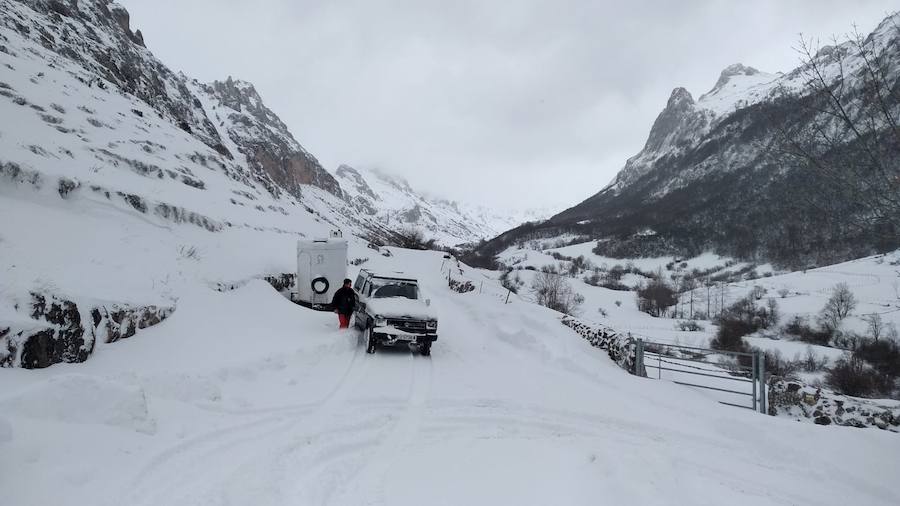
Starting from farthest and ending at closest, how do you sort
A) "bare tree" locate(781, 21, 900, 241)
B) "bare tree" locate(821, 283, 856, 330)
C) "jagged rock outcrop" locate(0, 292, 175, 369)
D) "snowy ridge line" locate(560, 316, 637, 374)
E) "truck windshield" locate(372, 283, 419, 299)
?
"bare tree" locate(821, 283, 856, 330)
"truck windshield" locate(372, 283, 419, 299)
"snowy ridge line" locate(560, 316, 637, 374)
"bare tree" locate(781, 21, 900, 241)
"jagged rock outcrop" locate(0, 292, 175, 369)

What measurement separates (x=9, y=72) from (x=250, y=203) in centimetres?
1430

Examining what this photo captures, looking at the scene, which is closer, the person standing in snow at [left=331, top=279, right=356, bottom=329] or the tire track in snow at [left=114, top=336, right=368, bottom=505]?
the tire track in snow at [left=114, top=336, right=368, bottom=505]

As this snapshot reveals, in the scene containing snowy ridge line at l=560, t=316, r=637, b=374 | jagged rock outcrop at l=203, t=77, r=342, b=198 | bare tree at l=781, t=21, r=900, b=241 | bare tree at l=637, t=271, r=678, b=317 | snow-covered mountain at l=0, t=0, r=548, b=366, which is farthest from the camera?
jagged rock outcrop at l=203, t=77, r=342, b=198

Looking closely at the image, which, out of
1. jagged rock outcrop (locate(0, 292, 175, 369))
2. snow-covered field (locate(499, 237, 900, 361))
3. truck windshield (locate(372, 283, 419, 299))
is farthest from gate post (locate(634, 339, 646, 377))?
snow-covered field (locate(499, 237, 900, 361))

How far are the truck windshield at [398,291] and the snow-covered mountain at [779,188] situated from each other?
8900 millimetres

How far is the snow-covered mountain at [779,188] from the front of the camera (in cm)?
612

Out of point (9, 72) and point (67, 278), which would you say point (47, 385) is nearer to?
point (67, 278)

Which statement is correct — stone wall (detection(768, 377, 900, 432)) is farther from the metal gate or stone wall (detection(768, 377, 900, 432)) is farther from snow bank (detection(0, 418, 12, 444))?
snow bank (detection(0, 418, 12, 444))

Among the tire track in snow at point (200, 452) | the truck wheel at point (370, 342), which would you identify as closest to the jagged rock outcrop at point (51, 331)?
the tire track in snow at point (200, 452)

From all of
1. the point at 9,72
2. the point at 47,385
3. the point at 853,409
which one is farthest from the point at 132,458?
the point at 9,72

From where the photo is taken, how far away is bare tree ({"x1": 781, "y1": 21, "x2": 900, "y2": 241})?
5820 mm

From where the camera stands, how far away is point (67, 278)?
7.28 metres

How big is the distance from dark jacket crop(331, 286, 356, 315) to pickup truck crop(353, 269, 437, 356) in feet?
1.00

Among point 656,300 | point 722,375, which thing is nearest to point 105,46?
point 722,375
